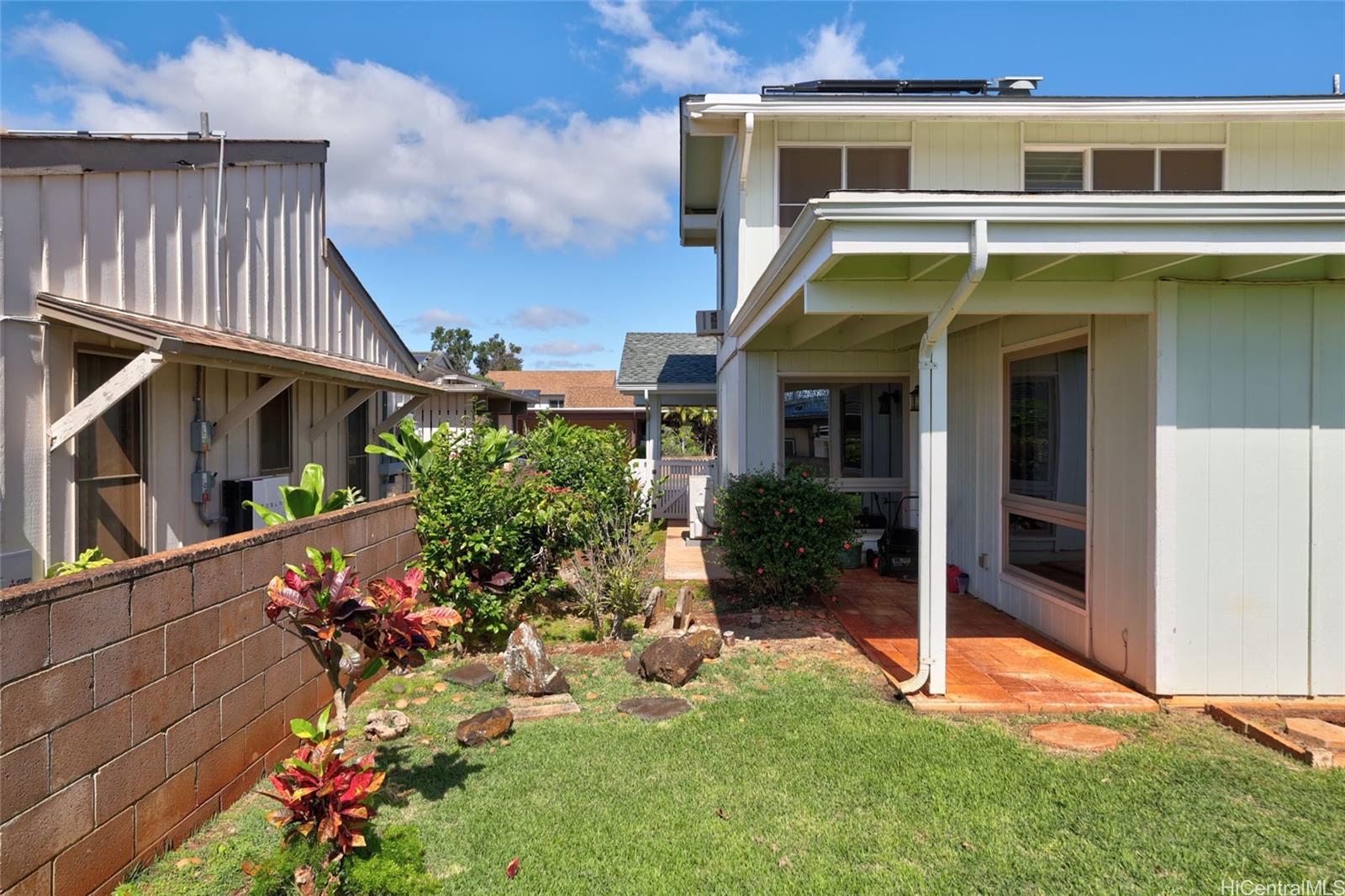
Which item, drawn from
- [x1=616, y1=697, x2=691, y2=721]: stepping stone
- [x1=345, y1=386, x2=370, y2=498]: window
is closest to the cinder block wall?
[x1=616, y1=697, x2=691, y2=721]: stepping stone

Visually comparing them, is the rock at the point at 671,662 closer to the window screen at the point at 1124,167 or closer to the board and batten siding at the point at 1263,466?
the board and batten siding at the point at 1263,466

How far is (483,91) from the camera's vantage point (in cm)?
1138

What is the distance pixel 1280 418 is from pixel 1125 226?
5.68ft

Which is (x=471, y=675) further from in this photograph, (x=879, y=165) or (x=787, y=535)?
(x=879, y=165)

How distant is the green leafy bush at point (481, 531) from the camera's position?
5.68m

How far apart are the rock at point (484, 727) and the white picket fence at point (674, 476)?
345 inches

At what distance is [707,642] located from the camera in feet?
18.1

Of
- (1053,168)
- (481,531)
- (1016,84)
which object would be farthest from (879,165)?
(481,531)

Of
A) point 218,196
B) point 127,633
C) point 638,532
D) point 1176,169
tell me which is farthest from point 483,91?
point 127,633

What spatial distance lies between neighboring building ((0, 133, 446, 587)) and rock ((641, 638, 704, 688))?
3668mm

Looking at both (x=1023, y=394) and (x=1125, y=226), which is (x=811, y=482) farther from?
(x=1125, y=226)

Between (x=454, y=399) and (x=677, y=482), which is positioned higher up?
(x=454, y=399)

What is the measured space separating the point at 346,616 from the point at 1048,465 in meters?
5.32

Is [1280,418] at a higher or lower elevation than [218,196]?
lower
